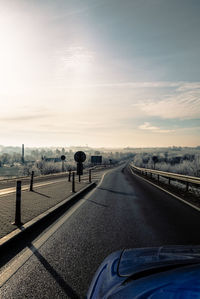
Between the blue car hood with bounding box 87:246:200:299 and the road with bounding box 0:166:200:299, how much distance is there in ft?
3.47

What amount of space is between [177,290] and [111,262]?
102 centimetres

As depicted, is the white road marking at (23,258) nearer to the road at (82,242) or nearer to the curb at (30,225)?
the road at (82,242)

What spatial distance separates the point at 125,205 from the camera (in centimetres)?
966

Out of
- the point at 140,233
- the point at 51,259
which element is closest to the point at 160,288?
the point at 51,259

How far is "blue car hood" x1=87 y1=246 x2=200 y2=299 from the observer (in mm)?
1504

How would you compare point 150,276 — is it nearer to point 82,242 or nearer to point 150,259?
point 150,259

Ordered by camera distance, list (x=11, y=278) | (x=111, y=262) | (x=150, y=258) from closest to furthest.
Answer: (x=150, y=258) → (x=111, y=262) → (x=11, y=278)

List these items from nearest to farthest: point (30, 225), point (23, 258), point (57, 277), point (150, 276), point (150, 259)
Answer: point (150, 276) < point (150, 259) < point (57, 277) < point (23, 258) < point (30, 225)

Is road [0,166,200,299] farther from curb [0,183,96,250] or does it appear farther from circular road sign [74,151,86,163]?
circular road sign [74,151,86,163]

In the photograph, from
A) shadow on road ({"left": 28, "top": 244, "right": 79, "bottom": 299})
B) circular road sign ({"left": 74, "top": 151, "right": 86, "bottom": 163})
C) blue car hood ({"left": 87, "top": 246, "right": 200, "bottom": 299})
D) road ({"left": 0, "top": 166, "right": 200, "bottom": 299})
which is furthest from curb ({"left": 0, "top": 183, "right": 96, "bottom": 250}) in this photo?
circular road sign ({"left": 74, "top": 151, "right": 86, "bottom": 163})

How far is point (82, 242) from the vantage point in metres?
4.98

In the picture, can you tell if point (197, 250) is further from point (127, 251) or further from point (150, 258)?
point (127, 251)

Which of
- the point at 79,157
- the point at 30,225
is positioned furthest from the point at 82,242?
the point at 79,157

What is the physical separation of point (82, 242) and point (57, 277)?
5.27ft
